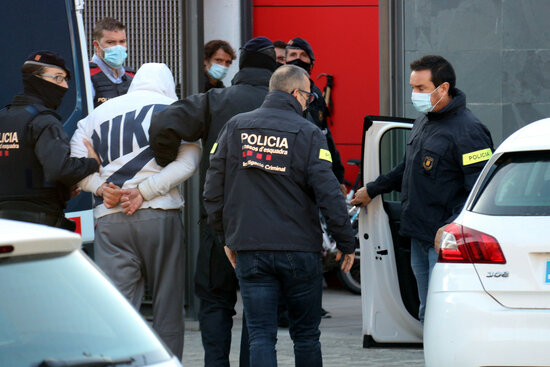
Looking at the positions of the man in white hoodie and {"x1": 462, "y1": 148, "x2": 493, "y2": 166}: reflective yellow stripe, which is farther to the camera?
{"x1": 462, "y1": 148, "x2": 493, "y2": 166}: reflective yellow stripe

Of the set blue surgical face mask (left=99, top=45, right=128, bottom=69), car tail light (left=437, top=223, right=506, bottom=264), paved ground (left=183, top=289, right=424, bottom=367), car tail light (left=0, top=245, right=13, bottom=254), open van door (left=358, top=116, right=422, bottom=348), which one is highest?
blue surgical face mask (left=99, top=45, right=128, bottom=69)

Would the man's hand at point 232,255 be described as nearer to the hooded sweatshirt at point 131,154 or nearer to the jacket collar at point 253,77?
the hooded sweatshirt at point 131,154

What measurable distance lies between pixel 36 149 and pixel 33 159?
0.10 m

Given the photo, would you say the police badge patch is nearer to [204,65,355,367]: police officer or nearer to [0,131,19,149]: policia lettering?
[204,65,355,367]: police officer

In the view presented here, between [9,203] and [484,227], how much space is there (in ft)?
9.14

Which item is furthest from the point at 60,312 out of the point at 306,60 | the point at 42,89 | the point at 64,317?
the point at 306,60

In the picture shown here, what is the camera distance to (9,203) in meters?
6.28

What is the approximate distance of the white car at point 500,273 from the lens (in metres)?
4.96

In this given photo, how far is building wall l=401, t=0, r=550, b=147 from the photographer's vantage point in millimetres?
9180

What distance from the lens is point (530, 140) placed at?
17.6 ft

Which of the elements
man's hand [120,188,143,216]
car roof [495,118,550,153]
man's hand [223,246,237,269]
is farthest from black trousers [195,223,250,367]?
car roof [495,118,550,153]

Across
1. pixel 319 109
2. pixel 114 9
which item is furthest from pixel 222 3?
pixel 319 109

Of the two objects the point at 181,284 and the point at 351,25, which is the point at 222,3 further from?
the point at 181,284

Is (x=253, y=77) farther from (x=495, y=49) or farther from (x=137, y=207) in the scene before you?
(x=495, y=49)
